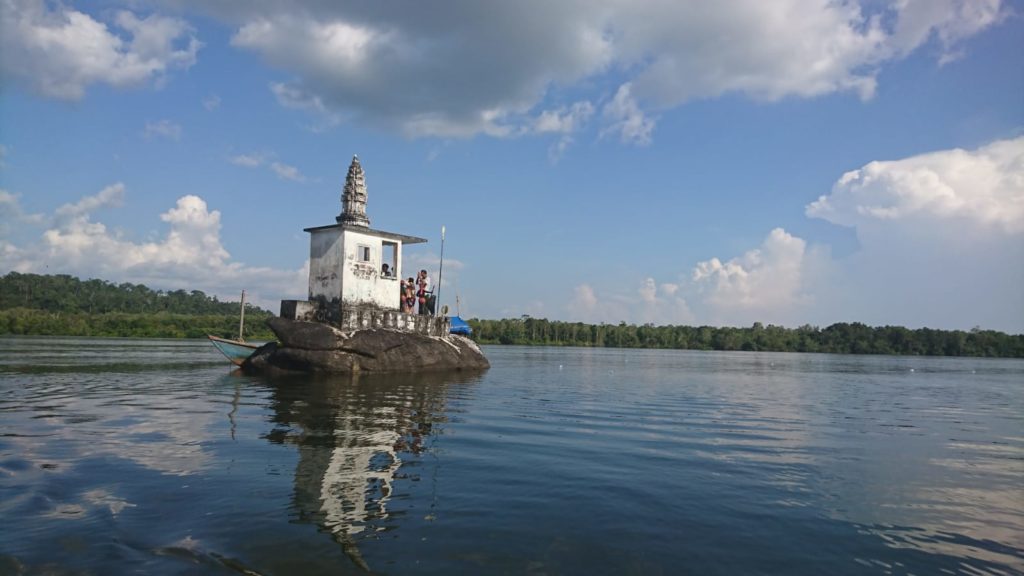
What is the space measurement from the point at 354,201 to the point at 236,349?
8.59m

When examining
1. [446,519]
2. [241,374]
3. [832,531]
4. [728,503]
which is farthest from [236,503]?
[241,374]

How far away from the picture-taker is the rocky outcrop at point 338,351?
23.9 meters

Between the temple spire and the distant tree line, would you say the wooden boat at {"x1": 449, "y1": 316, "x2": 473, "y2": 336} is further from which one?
the distant tree line

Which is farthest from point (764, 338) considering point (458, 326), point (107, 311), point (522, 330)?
point (107, 311)

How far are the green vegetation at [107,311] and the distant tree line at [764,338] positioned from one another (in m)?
42.2

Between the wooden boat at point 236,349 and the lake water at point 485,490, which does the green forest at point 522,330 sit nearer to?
the wooden boat at point 236,349

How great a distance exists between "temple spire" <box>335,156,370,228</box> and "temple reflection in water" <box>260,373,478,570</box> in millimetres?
8800

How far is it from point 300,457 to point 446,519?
11.9 feet

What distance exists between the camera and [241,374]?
25.3 meters

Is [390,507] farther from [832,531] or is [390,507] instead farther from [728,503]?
[832,531]

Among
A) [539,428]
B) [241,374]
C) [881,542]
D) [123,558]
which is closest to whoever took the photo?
[123,558]

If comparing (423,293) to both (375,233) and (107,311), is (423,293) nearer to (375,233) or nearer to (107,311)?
(375,233)

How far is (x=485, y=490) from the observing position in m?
7.48

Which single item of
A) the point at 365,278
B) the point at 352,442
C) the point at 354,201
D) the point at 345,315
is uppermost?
the point at 354,201
